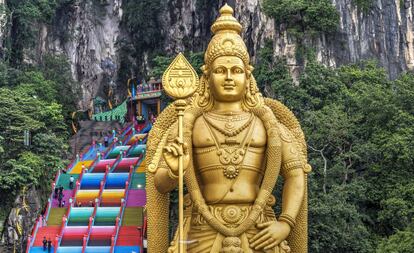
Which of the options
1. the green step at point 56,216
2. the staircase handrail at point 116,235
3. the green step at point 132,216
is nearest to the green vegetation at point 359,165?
the green step at point 132,216

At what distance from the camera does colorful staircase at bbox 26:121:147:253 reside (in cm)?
1648

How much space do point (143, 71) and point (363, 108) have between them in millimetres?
17634

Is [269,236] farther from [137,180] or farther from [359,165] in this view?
[137,180]

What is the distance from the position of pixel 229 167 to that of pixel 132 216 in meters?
11.8

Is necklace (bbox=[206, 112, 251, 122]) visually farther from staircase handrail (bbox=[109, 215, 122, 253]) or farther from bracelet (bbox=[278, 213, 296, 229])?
staircase handrail (bbox=[109, 215, 122, 253])

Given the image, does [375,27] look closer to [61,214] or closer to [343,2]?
[343,2]

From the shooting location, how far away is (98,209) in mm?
17922

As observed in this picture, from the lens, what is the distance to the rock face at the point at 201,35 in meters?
25.3

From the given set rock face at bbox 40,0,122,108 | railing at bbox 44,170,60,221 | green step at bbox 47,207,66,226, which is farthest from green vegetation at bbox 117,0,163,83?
green step at bbox 47,207,66,226

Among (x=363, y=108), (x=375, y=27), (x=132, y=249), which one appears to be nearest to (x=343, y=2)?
(x=375, y=27)

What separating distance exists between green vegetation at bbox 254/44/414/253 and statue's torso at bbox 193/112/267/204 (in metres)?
7.38

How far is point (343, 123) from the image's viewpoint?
704 inches

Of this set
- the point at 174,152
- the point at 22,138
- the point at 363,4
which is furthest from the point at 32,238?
the point at 363,4

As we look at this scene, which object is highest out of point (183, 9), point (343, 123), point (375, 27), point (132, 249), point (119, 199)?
point (183, 9)
